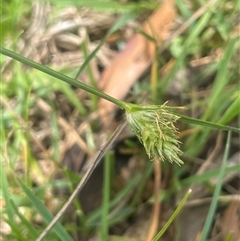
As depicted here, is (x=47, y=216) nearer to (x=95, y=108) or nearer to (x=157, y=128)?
(x=157, y=128)

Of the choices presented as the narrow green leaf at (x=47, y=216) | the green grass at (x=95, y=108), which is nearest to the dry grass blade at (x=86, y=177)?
the narrow green leaf at (x=47, y=216)

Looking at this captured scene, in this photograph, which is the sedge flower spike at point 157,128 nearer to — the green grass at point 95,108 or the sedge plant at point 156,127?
the sedge plant at point 156,127

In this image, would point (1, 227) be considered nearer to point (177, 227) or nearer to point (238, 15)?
point (177, 227)

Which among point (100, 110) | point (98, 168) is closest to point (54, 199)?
Result: point (98, 168)

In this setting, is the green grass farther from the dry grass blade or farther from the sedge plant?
the sedge plant

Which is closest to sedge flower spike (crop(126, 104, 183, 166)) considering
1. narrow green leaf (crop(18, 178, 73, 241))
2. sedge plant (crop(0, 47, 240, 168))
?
sedge plant (crop(0, 47, 240, 168))

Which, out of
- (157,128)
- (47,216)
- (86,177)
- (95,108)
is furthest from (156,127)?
(95,108)
